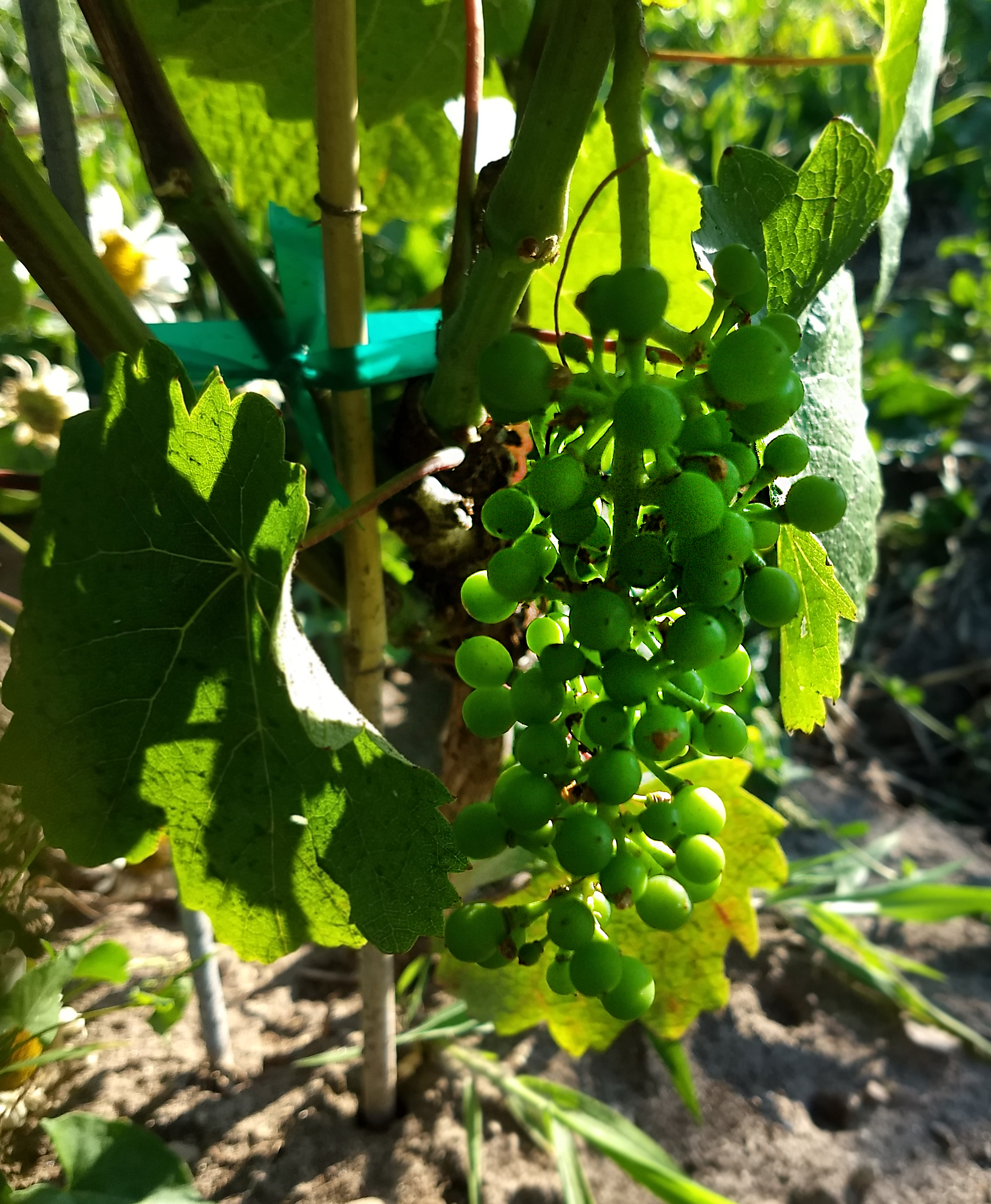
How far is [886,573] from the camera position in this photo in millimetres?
2152

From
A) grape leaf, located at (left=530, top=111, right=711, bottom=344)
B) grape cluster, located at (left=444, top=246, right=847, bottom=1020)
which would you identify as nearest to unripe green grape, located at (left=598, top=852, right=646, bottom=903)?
grape cluster, located at (left=444, top=246, right=847, bottom=1020)

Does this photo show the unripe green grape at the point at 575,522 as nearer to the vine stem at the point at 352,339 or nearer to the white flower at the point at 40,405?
the vine stem at the point at 352,339

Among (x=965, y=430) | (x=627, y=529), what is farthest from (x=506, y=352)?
(x=965, y=430)

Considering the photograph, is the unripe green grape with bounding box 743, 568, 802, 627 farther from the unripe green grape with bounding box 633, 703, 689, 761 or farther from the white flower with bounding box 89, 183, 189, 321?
the white flower with bounding box 89, 183, 189, 321

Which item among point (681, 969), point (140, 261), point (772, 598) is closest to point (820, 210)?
point (772, 598)

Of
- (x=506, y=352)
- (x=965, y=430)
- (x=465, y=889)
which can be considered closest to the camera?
(x=506, y=352)

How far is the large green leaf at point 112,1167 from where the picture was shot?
0.66 meters

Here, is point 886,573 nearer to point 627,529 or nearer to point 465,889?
point 465,889

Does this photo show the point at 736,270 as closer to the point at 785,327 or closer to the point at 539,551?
the point at 785,327

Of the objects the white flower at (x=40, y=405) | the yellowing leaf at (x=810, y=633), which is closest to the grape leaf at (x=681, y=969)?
the yellowing leaf at (x=810, y=633)

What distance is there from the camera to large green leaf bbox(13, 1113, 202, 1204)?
660 millimetres

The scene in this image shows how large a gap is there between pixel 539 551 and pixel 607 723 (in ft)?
0.30

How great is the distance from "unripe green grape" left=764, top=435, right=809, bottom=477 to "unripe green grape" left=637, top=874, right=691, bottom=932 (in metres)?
0.22

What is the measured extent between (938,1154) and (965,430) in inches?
77.8
